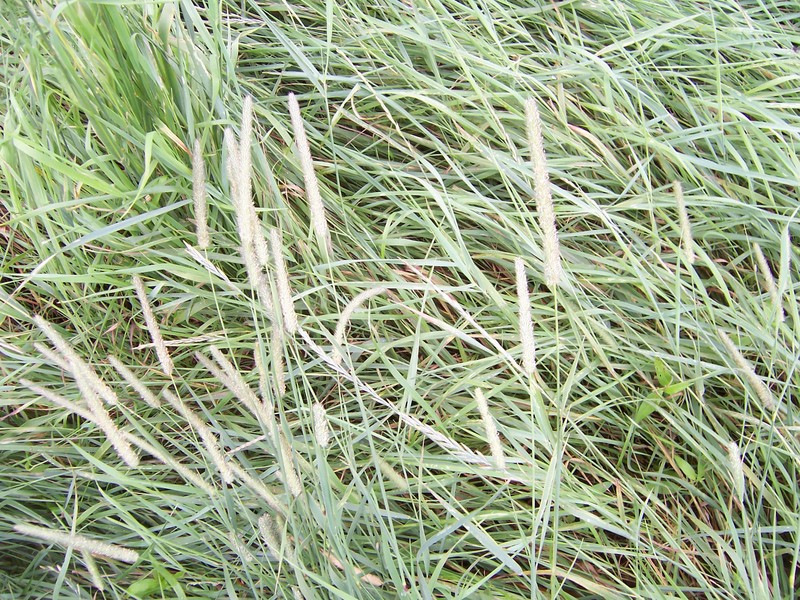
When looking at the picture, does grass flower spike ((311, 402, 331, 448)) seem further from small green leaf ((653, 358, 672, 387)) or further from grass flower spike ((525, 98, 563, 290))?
small green leaf ((653, 358, 672, 387))

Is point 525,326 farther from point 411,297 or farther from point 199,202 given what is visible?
point 199,202

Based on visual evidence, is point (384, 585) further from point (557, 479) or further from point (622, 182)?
point (622, 182)

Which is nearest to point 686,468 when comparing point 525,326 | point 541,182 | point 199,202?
point 525,326

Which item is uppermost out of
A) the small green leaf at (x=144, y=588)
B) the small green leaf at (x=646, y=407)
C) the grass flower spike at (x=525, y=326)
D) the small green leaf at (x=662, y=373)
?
the grass flower spike at (x=525, y=326)

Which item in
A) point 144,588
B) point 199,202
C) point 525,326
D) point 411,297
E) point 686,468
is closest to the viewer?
point 525,326

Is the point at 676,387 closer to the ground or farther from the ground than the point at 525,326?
closer to the ground

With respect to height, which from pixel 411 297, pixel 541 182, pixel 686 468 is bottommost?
pixel 686 468

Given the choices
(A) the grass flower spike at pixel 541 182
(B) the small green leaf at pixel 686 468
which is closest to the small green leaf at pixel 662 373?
(B) the small green leaf at pixel 686 468

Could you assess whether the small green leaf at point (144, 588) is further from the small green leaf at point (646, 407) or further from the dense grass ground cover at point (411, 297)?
the small green leaf at point (646, 407)

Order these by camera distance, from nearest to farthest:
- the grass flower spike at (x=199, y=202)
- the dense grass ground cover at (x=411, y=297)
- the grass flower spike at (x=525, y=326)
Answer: the grass flower spike at (x=525, y=326), the grass flower spike at (x=199, y=202), the dense grass ground cover at (x=411, y=297)
